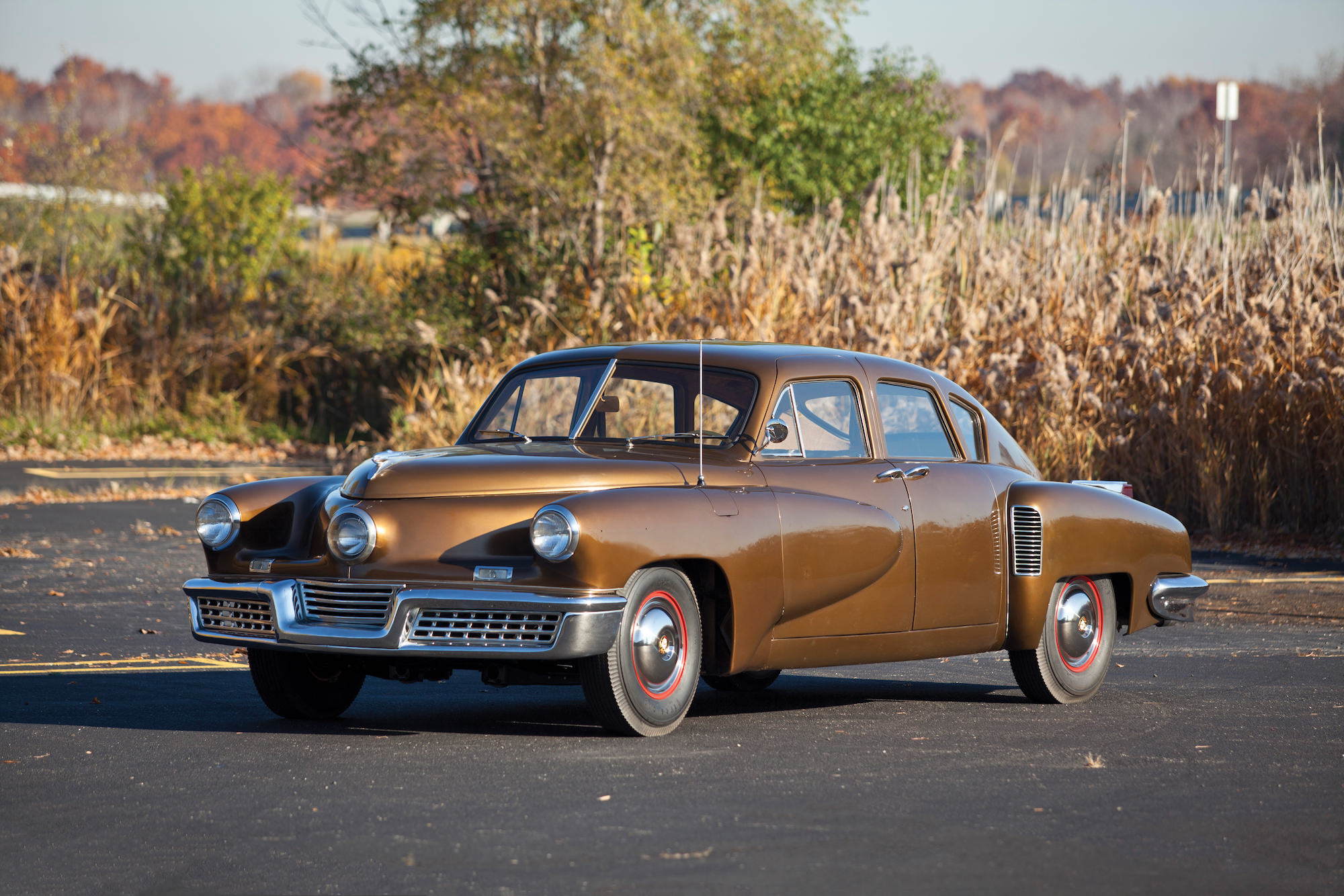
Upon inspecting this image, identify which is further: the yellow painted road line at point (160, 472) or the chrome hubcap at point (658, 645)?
the yellow painted road line at point (160, 472)

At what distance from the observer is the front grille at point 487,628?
6.37 meters

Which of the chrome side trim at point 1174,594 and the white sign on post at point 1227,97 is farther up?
the white sign on post at point 1227,97

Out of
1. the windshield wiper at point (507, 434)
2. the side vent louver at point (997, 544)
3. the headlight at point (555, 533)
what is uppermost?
the windshield wiper at point (507, 434)

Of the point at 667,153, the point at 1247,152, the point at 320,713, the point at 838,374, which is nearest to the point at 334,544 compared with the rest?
the point at 320,713

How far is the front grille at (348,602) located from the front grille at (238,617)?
0.53 feet

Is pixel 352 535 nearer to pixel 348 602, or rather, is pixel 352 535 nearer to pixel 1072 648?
pixel 348 602

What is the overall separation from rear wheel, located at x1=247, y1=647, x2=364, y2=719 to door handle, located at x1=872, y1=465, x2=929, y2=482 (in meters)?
2.37

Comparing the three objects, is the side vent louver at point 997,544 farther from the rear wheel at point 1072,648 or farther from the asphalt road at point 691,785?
the asphalt road at point 691,785

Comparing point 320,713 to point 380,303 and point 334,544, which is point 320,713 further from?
point 380,303

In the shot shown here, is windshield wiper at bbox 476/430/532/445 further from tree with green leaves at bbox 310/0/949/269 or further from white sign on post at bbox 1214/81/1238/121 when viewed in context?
white sign on post at bbox 1214/81/1238/121

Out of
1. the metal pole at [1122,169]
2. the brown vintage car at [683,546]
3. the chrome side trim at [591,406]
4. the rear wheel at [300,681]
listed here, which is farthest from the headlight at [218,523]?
the metal pole at [1122,169]

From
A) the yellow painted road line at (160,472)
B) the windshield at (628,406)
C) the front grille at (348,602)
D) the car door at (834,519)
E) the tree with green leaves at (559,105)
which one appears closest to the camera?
the front grille at (348,602)

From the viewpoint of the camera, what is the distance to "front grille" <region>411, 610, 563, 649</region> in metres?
6.37

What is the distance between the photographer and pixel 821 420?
7.63 m
